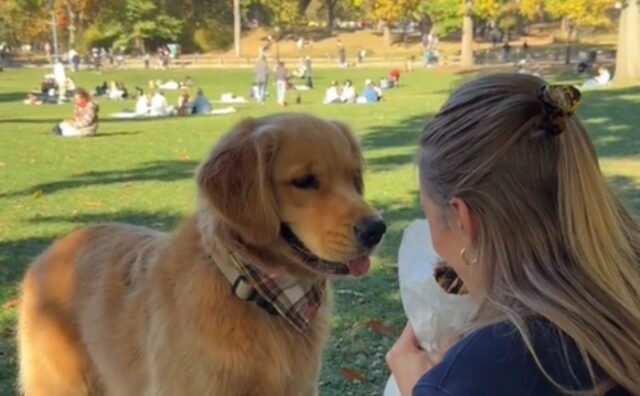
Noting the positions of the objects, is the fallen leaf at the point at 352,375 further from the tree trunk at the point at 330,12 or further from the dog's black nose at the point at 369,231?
the tree trunk at the point at 330,12

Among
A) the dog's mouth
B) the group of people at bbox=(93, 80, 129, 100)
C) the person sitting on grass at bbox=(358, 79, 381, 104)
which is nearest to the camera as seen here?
the dog's mouth

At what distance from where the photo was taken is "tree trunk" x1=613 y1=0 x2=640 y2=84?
1340 inches

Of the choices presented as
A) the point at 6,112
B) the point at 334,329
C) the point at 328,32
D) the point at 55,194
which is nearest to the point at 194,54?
the point at 328,32

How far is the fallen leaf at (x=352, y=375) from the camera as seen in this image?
5.05m

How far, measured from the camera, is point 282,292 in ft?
10.7

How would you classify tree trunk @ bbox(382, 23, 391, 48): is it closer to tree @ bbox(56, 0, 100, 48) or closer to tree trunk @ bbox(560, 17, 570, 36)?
tree trunk @ bbox(560, 17, 570, 36)

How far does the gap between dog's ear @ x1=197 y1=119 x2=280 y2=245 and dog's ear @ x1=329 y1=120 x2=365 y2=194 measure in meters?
0.45

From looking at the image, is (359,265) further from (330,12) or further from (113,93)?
(330,12)

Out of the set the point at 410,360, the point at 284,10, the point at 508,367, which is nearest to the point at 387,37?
the point at 284,10

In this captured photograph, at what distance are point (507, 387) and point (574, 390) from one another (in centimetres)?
14

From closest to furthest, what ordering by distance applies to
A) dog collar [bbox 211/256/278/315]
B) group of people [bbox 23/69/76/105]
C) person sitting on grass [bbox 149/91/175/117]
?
dog collar [bbox 211/256/278/315] → person sitting on grass [bbox 149/91/175/117] → group of people [bbox 23/69/76/105]

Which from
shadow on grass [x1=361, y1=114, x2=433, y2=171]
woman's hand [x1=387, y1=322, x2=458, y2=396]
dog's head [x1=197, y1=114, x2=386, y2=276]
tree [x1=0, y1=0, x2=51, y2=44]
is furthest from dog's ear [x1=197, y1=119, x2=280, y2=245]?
tree [x1=0, y1=0, x2=51, y2=44]

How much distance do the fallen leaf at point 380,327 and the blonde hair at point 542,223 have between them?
371cm

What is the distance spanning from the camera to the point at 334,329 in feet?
19.2
